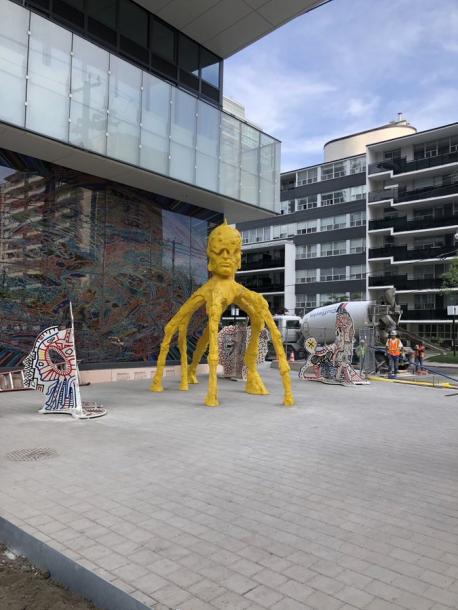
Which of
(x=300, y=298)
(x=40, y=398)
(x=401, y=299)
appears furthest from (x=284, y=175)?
(x=40, y=398)

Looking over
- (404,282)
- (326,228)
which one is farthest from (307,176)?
(404,282)

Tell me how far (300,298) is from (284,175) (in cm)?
1429

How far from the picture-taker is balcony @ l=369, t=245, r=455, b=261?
42.2 metres

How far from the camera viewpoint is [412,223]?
44125mm

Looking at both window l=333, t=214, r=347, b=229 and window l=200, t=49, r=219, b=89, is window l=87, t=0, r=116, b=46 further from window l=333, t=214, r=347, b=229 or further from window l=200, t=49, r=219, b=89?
window l=333, t=214, r=347, b=229

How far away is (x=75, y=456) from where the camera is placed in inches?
272

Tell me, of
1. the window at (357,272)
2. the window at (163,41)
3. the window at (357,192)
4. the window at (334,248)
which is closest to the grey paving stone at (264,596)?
the window at (163,41)

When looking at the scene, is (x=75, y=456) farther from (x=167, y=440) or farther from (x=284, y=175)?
(x=284, y=175)

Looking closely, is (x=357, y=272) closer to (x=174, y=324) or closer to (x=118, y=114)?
(x=174, y=324)

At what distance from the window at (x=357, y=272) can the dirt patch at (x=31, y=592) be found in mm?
45740

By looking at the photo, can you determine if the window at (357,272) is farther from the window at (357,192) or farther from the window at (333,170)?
the window at (333,170)

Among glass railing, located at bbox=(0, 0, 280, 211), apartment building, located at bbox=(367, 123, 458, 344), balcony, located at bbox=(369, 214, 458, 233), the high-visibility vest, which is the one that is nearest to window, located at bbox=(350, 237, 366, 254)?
apartment building, located at bbox=(367, 123, 458, 344)

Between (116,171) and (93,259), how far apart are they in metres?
2.87

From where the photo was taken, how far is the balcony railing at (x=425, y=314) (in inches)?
1643
